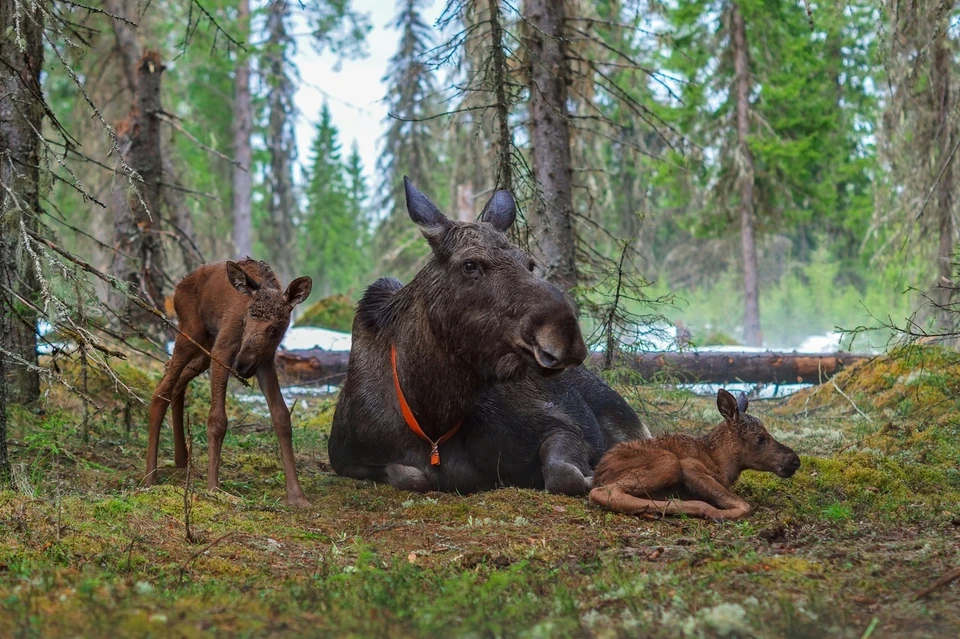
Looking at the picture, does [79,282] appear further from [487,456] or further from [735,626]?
[735,626]

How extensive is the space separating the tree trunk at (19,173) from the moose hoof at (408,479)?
8.70 ft

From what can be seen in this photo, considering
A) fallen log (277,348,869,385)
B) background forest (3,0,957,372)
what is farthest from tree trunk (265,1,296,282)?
fallen log (277,348,869,385)

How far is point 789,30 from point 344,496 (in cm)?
2653

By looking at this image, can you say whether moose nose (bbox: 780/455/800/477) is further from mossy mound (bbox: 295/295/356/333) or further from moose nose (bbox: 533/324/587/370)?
mossy mound (bbox: 295/295/356/333)

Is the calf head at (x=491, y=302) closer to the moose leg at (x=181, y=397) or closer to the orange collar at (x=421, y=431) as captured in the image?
the orange collar at (x=421, y=431)

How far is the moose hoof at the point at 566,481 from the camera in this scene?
6.68 m

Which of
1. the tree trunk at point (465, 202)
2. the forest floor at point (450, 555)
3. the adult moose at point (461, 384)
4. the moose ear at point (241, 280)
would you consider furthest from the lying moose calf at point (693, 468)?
the tree trunk at point (465, 202)

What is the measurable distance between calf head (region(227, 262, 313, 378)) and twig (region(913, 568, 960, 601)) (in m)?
3.97

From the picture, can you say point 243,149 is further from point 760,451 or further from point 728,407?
point 760,451

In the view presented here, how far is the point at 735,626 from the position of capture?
3.08 m

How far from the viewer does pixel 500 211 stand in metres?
7.24

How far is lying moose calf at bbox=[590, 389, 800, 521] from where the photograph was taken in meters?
5.95

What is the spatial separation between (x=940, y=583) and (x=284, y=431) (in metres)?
4.08

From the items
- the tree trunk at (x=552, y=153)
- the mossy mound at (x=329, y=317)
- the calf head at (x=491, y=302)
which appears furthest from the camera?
the mossy mound at (x=329, y=317)
